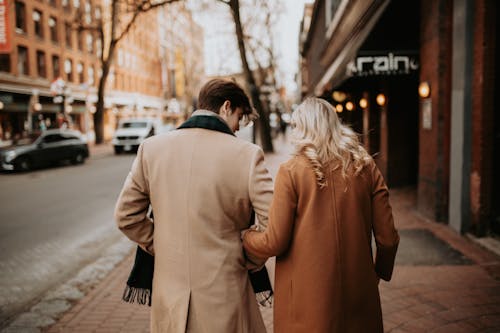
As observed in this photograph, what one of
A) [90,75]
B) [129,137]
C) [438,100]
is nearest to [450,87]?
[438,100]

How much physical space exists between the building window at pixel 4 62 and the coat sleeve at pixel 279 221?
34274mm

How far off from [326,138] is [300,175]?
0.74 ft

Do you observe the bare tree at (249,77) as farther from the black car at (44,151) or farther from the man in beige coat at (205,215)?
the man in beige coat at (205,215)

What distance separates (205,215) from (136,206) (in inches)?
17.0

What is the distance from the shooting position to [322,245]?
7.36 feet

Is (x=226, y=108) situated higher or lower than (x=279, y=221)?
higher

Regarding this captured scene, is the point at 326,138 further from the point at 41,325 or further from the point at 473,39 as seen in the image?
the point at 473,39

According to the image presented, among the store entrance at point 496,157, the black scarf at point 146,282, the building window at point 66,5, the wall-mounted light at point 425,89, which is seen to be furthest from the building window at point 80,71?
the black scarf at point 146,282

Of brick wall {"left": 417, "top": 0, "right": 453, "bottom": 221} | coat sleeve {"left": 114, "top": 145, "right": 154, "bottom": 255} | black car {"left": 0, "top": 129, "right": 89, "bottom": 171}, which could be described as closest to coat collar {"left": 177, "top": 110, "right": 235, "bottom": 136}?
coat sleeve {"left": 114, "top": 145, "right": 154, "bottom": 255}

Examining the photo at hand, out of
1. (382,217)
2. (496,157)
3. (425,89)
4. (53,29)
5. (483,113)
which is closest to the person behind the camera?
(382,217)

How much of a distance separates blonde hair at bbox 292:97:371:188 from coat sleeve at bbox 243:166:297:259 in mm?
143

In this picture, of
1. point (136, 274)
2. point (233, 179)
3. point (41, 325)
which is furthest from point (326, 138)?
point (41, 325)

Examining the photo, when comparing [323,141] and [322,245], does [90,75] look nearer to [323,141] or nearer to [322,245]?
[323,141]

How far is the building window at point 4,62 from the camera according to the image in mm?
31641
